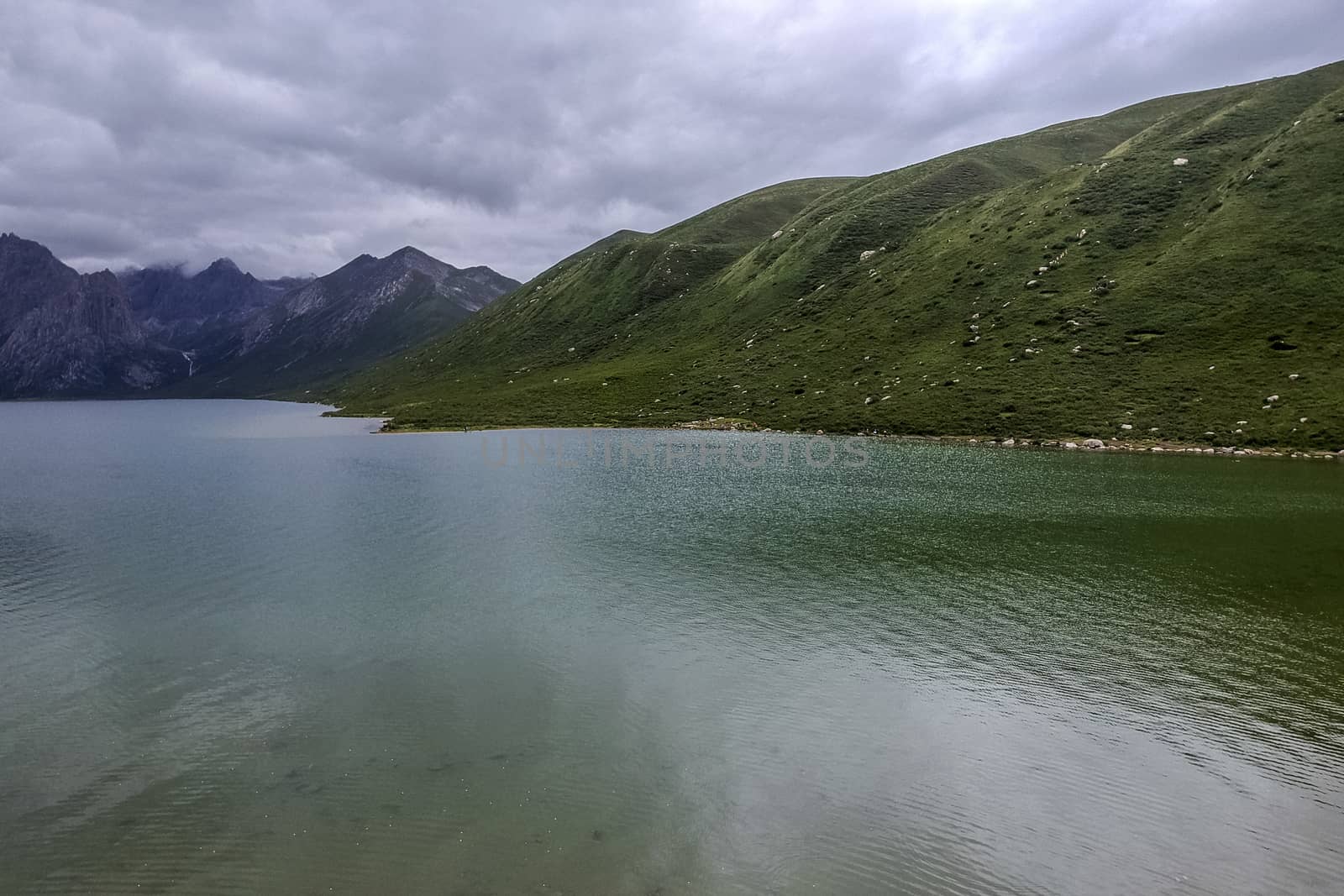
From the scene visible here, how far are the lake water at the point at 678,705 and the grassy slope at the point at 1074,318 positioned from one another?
5025cm

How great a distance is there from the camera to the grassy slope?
94.6 meters

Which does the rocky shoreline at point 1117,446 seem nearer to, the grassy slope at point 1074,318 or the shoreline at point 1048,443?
the shoreline at point 1048,443

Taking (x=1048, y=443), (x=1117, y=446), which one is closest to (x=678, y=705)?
(x=1117, y=446)

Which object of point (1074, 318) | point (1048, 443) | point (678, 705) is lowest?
point (678, 705)

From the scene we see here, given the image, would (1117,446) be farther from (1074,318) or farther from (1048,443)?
(1074,318)

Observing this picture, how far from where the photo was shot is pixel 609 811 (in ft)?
54.8

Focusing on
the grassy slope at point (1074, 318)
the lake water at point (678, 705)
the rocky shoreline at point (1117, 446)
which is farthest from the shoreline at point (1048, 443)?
the lake water at point (678, 705)

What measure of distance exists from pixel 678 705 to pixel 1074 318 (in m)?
120

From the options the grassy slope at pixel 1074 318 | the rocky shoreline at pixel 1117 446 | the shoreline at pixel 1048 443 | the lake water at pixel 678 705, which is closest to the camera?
the lake water at pixel 678 705

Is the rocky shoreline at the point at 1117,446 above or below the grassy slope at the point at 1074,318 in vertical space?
below

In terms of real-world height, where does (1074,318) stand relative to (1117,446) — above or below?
above

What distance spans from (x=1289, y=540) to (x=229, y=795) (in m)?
53.7

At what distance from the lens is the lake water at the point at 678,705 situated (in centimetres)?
1512

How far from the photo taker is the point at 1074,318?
386 ft
